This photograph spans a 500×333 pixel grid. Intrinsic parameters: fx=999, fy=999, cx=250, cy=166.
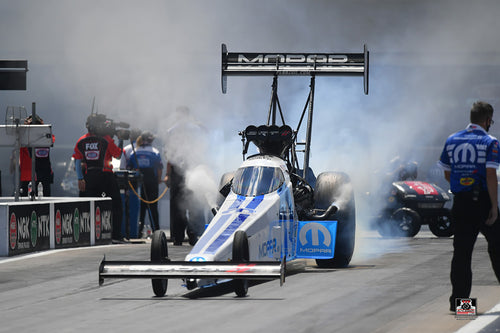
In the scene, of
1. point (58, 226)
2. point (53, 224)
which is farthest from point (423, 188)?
point (53, 224)

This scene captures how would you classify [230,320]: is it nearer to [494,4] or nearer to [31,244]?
[31,244]

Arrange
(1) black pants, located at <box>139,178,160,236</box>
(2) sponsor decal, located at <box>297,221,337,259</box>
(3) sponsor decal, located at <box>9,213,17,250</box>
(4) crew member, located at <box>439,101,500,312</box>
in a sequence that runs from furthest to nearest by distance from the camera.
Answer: (1) black pants, located at <box>139,178,160,236</box> → (3) sponsor decal, located at <box>9,213,17,250</box> → (2) sponsor decal, located at <box>297,221,337,259</box> → (4) crew member, located at <box>439,101,500,312</box>

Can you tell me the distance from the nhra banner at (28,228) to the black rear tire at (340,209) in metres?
4.90

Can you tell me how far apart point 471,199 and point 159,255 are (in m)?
3.33

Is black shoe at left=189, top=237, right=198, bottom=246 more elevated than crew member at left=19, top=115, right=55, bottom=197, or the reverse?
crew member at left=19, top=115, right=55, bottom=197

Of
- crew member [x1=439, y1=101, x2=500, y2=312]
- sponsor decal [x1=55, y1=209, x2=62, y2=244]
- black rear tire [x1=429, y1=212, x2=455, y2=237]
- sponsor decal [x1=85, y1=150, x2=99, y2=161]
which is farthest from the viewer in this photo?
black rear tire [x1=429, y1=212, x2=455, y2=237]

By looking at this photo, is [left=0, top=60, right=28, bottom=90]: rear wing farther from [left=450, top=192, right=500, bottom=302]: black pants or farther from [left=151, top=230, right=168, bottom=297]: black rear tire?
[left=450, top=192, right=500, bottom=302]: black pants

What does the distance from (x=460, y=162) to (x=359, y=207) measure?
9.36m

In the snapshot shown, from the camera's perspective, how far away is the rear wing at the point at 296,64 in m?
14.7

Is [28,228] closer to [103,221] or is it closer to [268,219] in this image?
[103,221]

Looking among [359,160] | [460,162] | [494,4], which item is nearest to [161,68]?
[359,160]

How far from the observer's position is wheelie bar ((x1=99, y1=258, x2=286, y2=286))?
941cm

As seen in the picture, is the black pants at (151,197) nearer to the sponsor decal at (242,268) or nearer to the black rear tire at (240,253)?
the black rear tire at (240,253)

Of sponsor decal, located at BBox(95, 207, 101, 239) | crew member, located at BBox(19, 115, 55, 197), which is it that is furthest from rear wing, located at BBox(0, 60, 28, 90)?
sponsor decal, located at BBox(95, 207, 101, 239)
